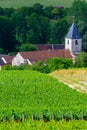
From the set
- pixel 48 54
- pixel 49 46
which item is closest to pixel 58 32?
pixel 49 46

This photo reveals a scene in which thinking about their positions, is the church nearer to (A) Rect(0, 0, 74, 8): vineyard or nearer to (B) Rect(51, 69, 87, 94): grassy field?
(B) Rect(51, 69, 87, 94): grassy field

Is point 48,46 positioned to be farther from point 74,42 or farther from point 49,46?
point 74,42

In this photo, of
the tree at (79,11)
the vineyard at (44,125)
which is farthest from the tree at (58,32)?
the vineyard at (44,125)

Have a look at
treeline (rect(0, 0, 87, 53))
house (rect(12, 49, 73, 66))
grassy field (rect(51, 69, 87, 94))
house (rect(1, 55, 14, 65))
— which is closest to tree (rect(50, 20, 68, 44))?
treeline (rect(0, 0, 87, 53))

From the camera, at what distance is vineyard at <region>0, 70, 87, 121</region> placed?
2433cm

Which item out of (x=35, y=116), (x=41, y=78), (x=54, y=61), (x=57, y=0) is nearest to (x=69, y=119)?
(x=35, y=116)

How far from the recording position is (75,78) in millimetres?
35656

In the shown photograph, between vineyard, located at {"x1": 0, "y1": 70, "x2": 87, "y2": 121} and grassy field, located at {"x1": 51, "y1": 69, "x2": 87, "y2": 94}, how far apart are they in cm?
97

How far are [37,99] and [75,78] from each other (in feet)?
27.8

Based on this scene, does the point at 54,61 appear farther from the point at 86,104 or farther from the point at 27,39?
the point at 27,39

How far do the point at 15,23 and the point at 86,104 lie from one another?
67.7 meters

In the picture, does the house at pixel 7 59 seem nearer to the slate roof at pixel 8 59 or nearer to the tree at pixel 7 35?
the slate roof at pixel 8 59

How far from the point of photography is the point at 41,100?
27.4 m

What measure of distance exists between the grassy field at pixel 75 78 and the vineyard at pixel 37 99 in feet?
3.18
